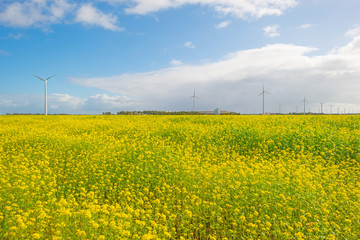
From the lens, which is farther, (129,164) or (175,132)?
(175,132)

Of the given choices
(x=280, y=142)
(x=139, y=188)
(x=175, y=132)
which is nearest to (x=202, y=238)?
(x=139, y=188)

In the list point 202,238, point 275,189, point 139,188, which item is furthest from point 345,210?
point 139,188

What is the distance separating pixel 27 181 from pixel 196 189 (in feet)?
15.2

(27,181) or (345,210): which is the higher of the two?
(27,181)

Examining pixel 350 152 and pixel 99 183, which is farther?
pixel 350 152

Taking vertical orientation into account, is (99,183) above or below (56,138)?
below

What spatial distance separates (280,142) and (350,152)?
3052mm

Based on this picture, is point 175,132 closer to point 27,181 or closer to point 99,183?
point 99,183

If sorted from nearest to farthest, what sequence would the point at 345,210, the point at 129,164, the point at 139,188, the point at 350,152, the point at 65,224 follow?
the point at 65,224
the point at 345,210
the point at 139,188
the point at 129,164
the point at 350,152

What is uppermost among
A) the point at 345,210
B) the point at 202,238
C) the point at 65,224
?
the point at 65,224

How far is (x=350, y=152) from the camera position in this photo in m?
10.9

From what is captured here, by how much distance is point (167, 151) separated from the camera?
953cm

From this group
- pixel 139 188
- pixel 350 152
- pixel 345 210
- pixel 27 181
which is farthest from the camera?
pixel 350 152

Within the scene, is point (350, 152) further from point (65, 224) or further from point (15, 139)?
Answer: point (15, 139)
